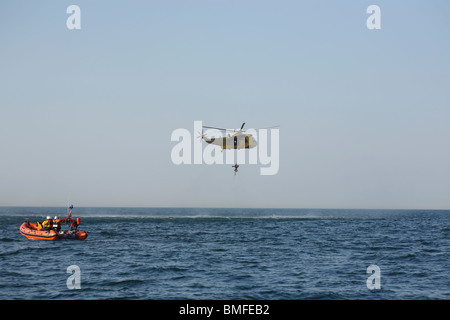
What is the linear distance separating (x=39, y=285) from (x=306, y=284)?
1789 centimetres

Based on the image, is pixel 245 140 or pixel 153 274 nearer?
pixel 153 274

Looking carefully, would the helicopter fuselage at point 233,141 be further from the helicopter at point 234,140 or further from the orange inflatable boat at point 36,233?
the orange inflatable boat at point 36,233

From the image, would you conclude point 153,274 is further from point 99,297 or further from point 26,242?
point 26,242

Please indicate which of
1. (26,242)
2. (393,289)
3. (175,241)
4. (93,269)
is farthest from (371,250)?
(26,242)

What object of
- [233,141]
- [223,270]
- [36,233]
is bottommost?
[223,270]

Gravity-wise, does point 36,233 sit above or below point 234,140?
below

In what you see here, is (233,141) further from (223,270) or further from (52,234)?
(52,234)

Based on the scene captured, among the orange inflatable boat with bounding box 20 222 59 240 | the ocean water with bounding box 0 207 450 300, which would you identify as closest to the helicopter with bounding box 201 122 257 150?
the ocean water with bounding box 0 207 450 300

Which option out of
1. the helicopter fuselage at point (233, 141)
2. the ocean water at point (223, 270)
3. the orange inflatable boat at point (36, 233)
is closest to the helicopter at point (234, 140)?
the helicopter fuselage at point (233, 141)

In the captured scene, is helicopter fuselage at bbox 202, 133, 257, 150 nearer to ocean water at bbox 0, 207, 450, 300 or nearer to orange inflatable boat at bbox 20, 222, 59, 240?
ocean water at bbox 0, 207, 450, 300

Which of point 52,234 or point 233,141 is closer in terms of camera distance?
point 233,141

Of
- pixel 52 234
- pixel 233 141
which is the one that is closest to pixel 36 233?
pixel 52 234
